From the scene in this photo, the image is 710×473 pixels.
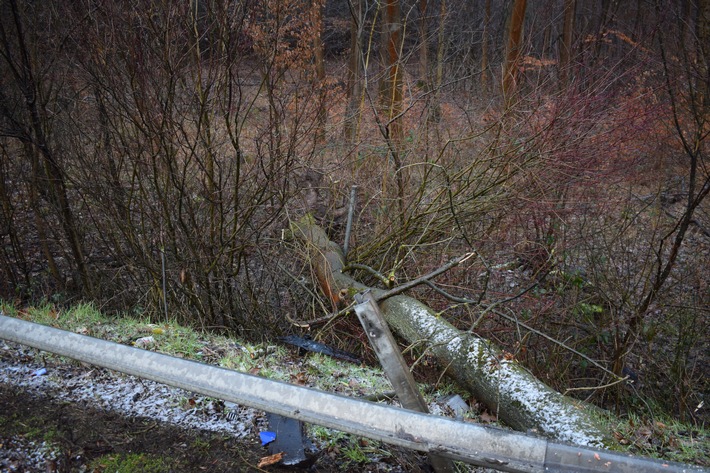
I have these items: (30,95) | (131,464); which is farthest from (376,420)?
(30,95)

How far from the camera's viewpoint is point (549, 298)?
778 cm

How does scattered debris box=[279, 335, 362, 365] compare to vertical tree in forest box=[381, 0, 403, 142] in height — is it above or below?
below

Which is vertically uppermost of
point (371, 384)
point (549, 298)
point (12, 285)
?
point (371, 384)

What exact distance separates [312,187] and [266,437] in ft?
14.8

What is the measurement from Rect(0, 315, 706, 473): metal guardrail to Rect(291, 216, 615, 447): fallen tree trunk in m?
1.52

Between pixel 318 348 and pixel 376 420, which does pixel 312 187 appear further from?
pixel 376 420

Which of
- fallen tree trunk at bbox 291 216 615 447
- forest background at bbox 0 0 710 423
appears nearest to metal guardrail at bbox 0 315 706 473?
fallen tree trunk at bbox 291 216 615 447

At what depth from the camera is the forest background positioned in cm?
599

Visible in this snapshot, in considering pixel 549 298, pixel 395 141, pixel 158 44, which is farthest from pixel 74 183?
pixel 549 298

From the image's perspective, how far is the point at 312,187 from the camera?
6.95m

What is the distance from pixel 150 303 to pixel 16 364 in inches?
139

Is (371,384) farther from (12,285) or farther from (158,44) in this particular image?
(12,285)

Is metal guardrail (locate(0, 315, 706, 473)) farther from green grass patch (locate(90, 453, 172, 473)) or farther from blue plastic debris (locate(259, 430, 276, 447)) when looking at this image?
blue plastic debris (locate(259, 430, 276, 447))

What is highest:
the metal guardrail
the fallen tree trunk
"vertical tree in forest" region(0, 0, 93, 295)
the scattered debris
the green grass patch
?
"vertical tree in forest" region(0, 0, 93, 295)
